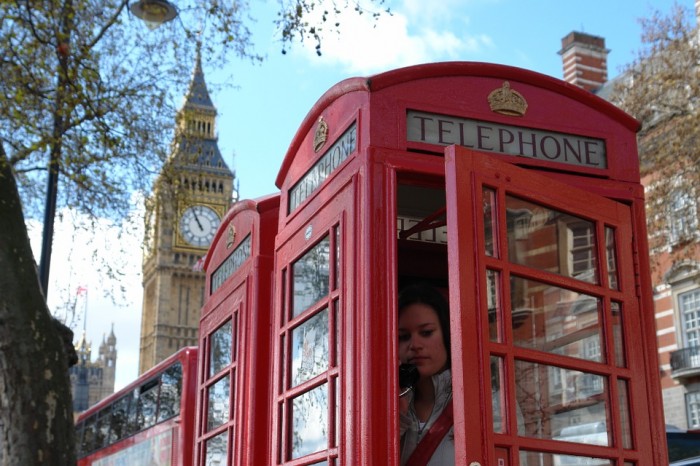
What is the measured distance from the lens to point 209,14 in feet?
29.9

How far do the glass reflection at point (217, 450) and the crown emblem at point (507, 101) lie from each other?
10.6ft

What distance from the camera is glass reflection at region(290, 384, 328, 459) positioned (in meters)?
4.54

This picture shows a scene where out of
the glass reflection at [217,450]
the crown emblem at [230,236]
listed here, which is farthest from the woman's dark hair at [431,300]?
the crown emblem at [230,236]

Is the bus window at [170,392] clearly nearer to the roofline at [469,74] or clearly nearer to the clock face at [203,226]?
the roofline at [469,74]

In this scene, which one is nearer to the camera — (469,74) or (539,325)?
(539,325)

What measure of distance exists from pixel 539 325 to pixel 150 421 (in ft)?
36.1

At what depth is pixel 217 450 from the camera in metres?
6.77

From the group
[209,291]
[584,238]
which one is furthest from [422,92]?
[209,291]

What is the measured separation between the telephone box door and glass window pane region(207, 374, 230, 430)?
313cm

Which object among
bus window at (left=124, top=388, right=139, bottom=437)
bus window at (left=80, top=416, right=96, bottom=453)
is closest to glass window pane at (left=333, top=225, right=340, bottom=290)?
bus window at (left=124, top=388, right=139, bottom=437)

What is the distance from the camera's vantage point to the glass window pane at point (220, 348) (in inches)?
267

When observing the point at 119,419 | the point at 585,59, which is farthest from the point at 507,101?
the point at 585,59

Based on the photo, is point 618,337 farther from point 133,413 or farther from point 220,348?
point 133,413

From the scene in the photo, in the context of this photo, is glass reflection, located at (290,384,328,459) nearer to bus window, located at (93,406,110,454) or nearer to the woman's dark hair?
the woman's dark hair
